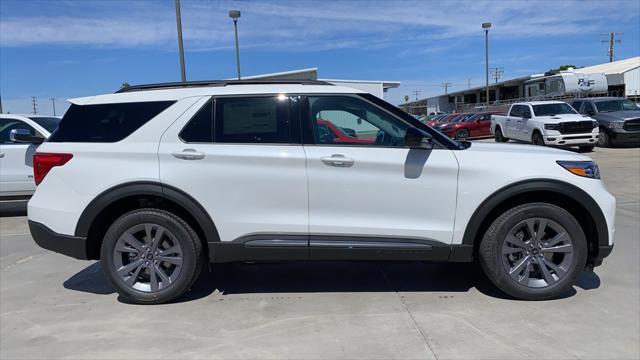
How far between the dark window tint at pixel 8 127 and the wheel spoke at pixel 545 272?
813 cm

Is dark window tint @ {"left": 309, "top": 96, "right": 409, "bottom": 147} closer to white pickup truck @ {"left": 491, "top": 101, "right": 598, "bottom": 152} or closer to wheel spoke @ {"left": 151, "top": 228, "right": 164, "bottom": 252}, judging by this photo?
wheel spoke @ {"left": 151, "top": 228, "right": 164, "bottom": 252}

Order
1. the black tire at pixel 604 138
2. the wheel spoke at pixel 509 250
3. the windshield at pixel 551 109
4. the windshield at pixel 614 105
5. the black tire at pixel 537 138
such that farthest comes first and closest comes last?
the windshield at pixel 614 105 < the black tire at pixel 604 138 < the windshield at pixel 551 109 < the black tire at pixel 537 138 < the wheel spoke at pixel 509 250

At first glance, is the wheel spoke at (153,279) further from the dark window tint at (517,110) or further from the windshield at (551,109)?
the dark window tint at (517,110)

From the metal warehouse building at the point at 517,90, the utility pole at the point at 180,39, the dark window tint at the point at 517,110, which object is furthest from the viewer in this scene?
the metal warehouse building at the point at 517,90

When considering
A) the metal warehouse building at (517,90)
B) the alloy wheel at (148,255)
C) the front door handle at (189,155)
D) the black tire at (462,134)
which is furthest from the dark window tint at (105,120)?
the metal warehouse building at (517,90)

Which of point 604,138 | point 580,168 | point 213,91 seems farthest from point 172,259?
point 604,138

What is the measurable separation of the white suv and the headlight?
13 millimetres

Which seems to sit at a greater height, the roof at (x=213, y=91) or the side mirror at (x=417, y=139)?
the roof at (x=213, y=91)

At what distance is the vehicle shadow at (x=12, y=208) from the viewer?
8836 mm

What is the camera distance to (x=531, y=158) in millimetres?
4031

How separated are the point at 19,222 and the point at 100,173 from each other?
5.12 meters

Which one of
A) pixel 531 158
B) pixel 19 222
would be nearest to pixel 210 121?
pixel 531 158

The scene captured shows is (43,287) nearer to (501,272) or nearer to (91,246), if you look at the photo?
(91,246)

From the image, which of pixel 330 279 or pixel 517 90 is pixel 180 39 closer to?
pixel 330 279
